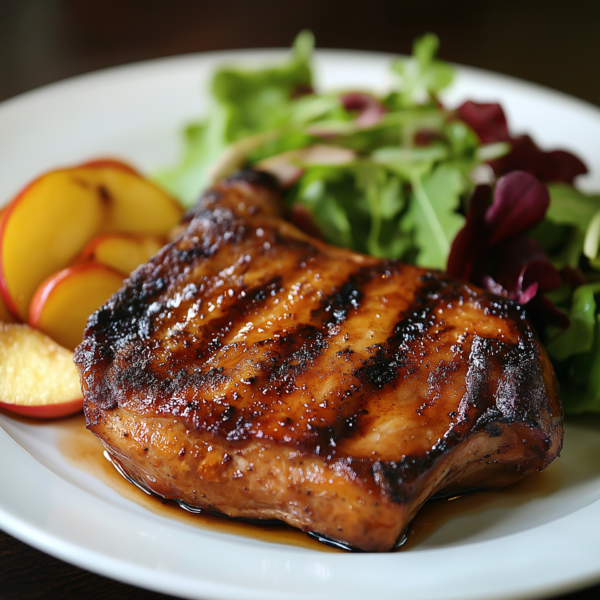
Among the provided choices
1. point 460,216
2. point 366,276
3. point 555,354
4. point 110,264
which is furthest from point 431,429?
point 110,264

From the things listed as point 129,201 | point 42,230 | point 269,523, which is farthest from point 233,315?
point 129,201

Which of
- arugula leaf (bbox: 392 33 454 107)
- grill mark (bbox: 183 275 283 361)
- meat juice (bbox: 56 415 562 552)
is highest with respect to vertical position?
arugula leaf (bbox: 392 33 454 107)

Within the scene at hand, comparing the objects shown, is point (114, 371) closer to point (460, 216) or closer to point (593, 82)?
point (460, 216)

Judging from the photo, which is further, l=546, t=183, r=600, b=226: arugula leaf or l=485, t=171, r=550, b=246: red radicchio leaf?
l=546, t=183, r=600, b=226: arugula leaf

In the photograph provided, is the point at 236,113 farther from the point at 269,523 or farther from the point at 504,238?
the point at 269,523

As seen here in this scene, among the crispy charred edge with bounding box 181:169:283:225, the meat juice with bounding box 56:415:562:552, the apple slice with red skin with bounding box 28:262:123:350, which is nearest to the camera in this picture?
the meat juice with bounding box 56:415:562:552

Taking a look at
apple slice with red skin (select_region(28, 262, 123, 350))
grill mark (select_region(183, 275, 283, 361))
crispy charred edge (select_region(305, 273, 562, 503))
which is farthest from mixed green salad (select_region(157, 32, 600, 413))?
apple slice with red skin (select_region(28, 262, 123, 350))

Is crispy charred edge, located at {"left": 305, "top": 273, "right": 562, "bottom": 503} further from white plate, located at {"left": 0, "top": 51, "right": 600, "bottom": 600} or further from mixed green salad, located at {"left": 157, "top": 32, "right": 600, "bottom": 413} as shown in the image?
mixed green salad, located at {"left": 157, "top": 32, "right": 600, "bottom": 413}
